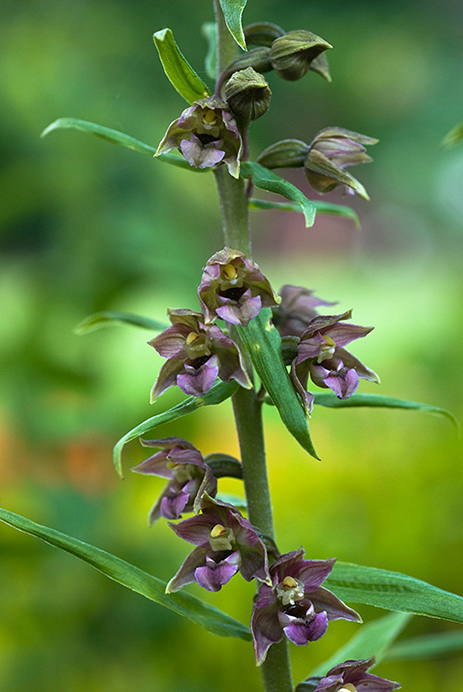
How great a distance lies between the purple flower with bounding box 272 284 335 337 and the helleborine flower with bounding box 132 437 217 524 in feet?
0.76

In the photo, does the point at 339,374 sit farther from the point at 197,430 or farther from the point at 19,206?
the point at 19,206

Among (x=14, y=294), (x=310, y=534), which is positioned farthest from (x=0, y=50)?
(x=310, y=534)

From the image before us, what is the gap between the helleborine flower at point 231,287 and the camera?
3.09 feet

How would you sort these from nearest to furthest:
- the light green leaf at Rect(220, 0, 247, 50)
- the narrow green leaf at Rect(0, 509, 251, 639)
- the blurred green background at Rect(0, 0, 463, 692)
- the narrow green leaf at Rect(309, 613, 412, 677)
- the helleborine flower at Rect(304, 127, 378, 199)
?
the light green leaf at Rect(220, 0, 247, 50)
the narrow green leaf at Rect(0, 509, 251, 639)
the helleborine flower at Rect(304, 127, 378, 199)
the narrow green leaf at Rect(309, 613, 412, 677)
the blurred green background at Rect(0, 0, 463, 692)

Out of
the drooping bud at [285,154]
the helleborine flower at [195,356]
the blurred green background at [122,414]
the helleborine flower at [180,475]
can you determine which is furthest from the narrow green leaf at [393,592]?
the blurred green background at [122,414]

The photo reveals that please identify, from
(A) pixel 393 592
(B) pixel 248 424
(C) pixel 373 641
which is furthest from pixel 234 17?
(C) pixel 373 641

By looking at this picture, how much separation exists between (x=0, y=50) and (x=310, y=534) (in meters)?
4.07

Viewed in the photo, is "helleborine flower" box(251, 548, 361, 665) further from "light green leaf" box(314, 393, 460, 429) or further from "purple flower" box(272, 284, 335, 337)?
"purple flower" box(272, 284, 335, 337)

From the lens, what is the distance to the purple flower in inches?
45.5

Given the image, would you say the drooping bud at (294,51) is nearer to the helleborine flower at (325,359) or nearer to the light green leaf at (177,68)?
the light green leaf at (177,68)

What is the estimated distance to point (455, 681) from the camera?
261 centimetres

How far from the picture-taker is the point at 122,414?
3084mm

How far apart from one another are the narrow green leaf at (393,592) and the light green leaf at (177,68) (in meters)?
0.65

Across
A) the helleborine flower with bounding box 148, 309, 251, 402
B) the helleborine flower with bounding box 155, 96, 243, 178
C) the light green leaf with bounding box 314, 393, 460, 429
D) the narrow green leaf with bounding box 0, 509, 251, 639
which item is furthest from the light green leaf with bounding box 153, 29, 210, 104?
the narrow green leaf with bounding box 0, 509, 251, 639
